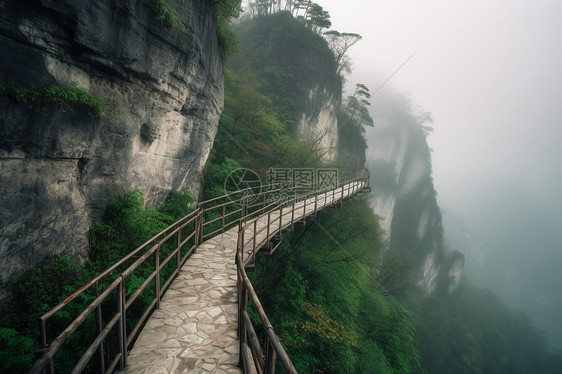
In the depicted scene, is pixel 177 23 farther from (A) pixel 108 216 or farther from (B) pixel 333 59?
(B) pixel 333 59

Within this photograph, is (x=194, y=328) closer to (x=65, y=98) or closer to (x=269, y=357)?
(x=269, y=357)

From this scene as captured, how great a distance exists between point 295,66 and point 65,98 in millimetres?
19775

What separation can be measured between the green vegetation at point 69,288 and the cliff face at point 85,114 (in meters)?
0.25

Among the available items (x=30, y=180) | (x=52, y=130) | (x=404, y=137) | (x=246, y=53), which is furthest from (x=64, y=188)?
(x=404, y=137)

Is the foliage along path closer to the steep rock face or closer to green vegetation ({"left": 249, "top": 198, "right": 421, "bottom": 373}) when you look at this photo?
green vegetation ({"left": 249, "top": 198, "right": 421, "bottom": 373})

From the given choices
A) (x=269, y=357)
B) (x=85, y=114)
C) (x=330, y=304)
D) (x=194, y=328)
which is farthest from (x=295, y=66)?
(x=269, y=357)

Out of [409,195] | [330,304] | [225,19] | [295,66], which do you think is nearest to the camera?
[225,19]

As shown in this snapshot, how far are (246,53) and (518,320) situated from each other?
5938 cm

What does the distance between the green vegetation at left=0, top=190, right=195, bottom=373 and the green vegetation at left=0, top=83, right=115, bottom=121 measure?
6.24ft

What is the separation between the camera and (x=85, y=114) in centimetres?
459

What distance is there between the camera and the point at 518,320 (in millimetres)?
41906

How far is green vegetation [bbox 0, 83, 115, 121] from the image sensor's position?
3547mm

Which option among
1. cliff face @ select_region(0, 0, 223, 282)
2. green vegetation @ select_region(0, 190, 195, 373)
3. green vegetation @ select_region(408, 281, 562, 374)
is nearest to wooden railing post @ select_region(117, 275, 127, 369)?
green vegetation @ select_region(0, 190, 195, 373)

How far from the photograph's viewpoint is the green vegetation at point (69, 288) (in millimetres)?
3074
